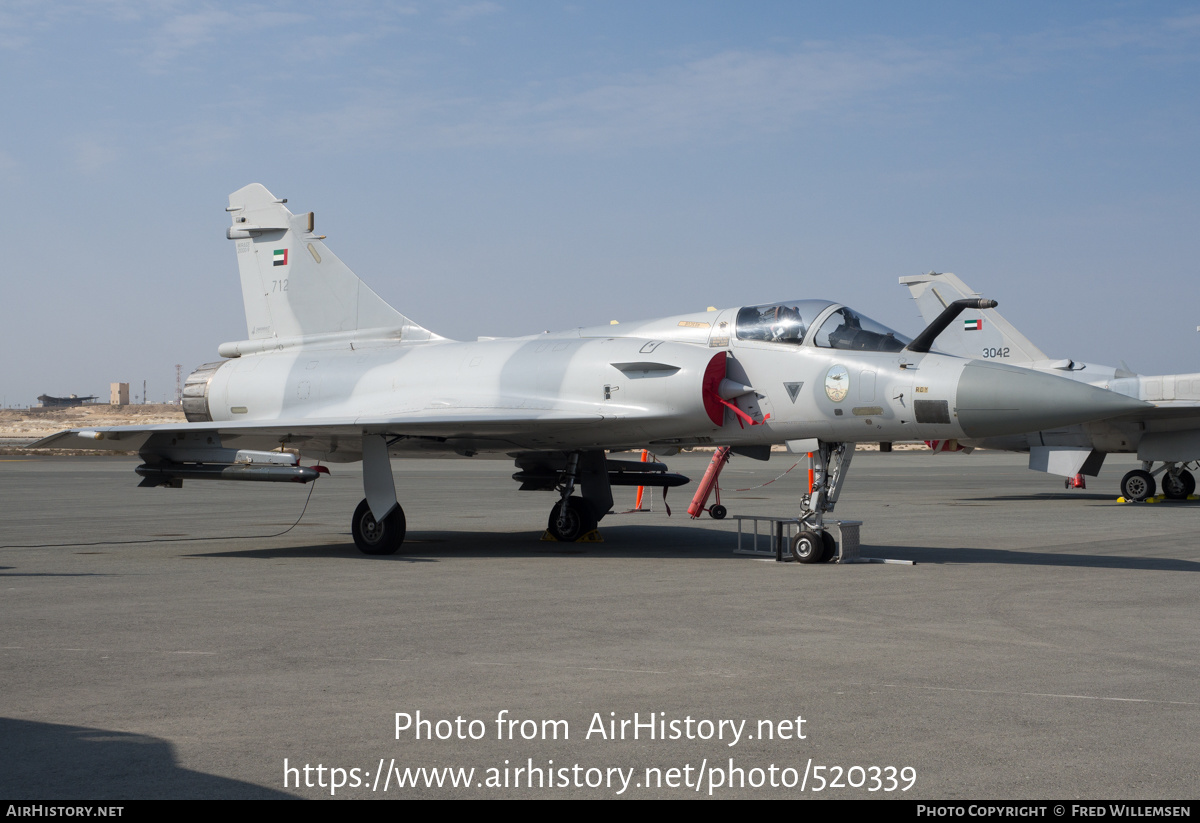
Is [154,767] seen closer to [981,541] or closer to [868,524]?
→ [981,541]

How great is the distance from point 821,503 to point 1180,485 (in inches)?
578

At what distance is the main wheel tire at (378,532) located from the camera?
39.3ft

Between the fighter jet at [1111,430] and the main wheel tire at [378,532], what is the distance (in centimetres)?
1161

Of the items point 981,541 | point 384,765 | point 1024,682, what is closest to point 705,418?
point 981,541

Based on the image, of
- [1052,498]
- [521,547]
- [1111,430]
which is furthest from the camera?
[1052,498]

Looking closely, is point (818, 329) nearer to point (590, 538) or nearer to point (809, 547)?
point (809, 547)

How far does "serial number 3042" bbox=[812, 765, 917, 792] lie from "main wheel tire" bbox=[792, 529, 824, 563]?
22.7ft

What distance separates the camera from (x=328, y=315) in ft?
48.8

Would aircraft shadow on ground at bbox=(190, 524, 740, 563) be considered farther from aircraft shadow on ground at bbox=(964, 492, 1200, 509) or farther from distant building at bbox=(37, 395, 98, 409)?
distant building at bbox=(37, 395, 98, 409)

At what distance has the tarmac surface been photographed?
12.9ft

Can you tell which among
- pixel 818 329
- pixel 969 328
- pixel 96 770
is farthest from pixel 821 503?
pixel 969 328

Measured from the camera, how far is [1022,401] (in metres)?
9.58

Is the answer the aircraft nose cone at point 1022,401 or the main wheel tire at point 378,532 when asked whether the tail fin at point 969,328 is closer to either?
the aircraft nose cone at point 1022,401

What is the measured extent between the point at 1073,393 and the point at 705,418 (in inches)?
135
